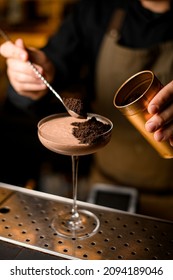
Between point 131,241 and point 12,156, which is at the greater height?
point 131,241

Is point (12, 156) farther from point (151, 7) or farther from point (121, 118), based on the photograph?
point (151, 7)

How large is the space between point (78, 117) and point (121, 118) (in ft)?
3.39

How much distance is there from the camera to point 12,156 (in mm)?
3861

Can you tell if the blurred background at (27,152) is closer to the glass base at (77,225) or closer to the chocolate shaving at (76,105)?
the glass base at (77,225)

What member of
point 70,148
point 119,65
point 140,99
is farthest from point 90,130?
point 119,65

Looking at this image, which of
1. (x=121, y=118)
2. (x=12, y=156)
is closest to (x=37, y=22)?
(x=12, y=156)

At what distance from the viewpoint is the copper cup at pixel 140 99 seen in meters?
1.37

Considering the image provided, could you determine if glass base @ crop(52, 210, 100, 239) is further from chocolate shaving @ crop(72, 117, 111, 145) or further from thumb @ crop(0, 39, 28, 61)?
thumb @ crop(0, 39, 28, 61)

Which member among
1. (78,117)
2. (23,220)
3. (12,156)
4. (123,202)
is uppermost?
(78,117)

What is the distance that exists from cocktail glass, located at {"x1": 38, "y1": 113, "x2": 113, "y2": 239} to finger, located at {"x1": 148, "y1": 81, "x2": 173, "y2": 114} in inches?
8.7

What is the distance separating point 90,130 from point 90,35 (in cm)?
139

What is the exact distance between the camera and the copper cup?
4.50 feet

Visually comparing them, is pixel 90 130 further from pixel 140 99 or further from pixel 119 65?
pixel 119 65

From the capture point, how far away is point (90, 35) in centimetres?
275
